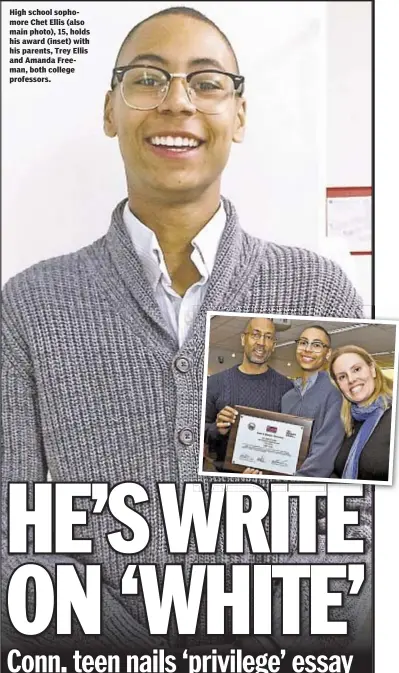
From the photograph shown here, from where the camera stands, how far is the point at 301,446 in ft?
3.71

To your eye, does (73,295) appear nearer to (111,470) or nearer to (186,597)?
(111,470)

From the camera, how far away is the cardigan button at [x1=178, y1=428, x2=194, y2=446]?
113cm

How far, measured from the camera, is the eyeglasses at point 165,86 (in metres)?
1.11

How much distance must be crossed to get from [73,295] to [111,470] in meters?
0.24

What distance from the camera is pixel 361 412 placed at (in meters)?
1.14

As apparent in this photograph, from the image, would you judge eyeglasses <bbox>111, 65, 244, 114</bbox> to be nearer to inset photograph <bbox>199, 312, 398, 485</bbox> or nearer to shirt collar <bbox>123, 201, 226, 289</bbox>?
shirt collar <bbox>123, 201, 226, 289</bbox>

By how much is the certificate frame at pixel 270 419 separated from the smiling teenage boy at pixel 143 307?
5 centimetres

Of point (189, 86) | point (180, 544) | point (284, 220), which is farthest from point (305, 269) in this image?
point (180, 544)

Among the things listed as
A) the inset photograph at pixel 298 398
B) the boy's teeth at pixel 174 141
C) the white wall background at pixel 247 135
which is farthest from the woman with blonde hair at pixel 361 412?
the boy's teeth at pixel 174 141

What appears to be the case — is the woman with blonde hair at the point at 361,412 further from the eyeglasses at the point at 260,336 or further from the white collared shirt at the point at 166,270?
the white collared shirt at the point at 166,270

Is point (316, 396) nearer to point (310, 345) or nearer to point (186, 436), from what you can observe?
point (310, 345)

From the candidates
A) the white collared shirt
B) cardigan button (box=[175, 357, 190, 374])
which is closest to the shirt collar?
the white collared shirt

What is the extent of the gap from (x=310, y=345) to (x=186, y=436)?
208mm

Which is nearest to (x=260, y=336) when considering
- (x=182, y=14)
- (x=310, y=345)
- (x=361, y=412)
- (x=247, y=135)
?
(x=310, y=345)
